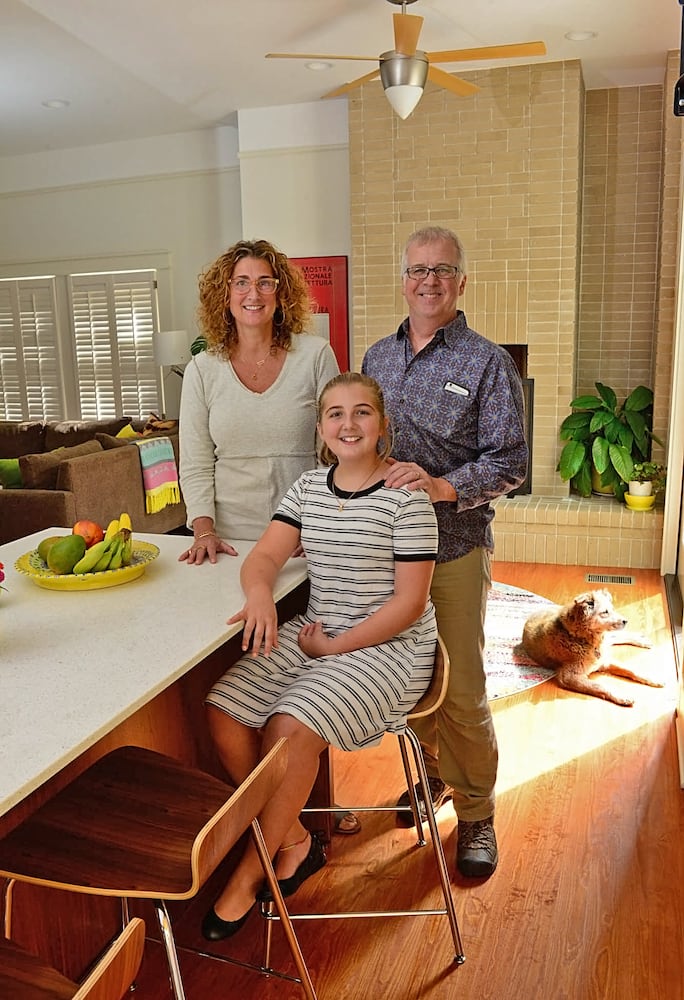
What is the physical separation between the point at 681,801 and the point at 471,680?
0.89 meters

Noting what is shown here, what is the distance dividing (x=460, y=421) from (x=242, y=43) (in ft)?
12.0

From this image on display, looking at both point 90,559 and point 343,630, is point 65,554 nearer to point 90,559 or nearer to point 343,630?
point 90,559

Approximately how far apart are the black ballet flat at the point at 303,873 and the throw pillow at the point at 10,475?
338 centimetres

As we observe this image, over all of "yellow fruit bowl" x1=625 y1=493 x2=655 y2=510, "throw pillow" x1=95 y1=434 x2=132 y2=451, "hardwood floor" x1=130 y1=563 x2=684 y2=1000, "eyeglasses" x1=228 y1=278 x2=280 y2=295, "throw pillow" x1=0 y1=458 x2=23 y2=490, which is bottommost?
"hardwood floor" x1=130 y1=563 x2=684 y2=1000

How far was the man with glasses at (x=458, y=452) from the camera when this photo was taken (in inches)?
83.0

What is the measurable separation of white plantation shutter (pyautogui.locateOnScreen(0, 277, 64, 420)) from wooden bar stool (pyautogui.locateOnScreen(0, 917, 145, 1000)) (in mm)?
7415

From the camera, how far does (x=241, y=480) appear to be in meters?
2.37

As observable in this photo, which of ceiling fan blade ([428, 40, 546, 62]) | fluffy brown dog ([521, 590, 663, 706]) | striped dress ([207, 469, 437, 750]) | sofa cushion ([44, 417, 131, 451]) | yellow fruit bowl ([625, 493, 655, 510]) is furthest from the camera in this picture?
sofa cushion ([44, 417, 131, 451])

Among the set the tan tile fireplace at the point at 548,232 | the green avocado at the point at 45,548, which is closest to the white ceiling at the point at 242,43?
the tan tile fireplace at the point at 548,232

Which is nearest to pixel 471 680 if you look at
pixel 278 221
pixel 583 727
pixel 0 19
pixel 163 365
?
pixel 583 727

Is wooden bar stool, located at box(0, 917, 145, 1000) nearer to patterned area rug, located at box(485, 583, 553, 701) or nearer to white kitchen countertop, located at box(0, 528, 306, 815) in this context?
white kitchen countertop, located at box(0, 528, 306, 815)

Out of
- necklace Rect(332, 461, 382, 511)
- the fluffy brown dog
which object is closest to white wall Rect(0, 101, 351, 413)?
the fluffy brown dog

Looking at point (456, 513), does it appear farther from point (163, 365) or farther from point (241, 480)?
point (163, 365)

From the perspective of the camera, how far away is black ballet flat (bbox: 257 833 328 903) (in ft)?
6.42
